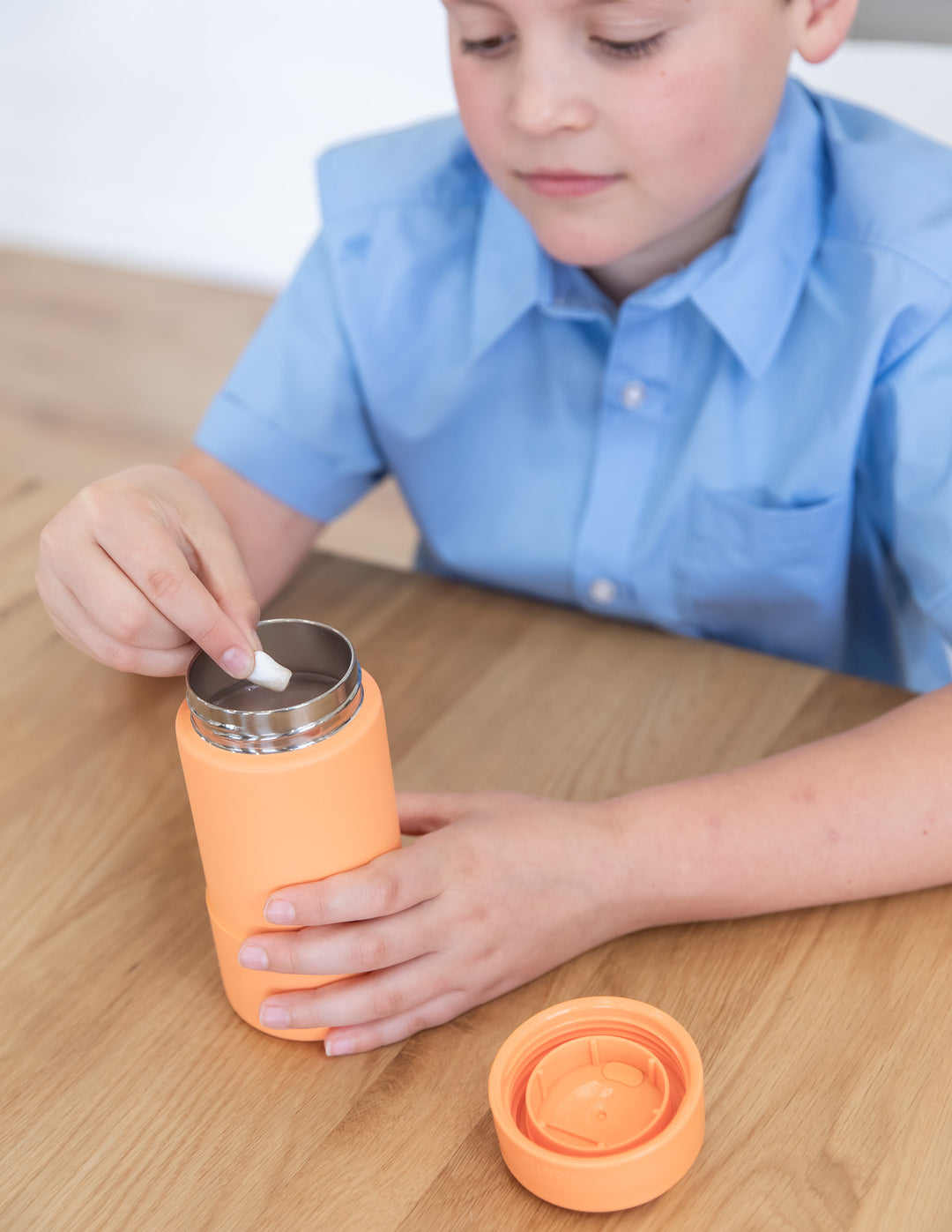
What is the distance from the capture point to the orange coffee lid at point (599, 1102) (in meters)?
0.54

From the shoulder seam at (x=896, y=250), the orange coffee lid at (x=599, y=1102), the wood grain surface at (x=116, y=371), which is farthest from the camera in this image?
the wood grain surface at (x=116, y=371)

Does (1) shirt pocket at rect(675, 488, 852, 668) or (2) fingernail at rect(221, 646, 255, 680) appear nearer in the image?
(2) fingernail at rect(221, 646, 255, 680)

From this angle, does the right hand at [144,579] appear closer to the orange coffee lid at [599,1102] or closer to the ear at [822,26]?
the orange coffee lid at [599,1102]

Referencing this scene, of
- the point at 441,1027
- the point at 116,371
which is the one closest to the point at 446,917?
the point at 441,1027

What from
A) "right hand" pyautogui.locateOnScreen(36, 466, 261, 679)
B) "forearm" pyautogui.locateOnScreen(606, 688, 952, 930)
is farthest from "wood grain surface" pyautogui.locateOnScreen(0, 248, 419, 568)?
"forearm" pyautogui.locateOnScreen(606, 688, 952, 930)

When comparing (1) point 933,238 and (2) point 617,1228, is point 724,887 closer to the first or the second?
(2) point 617,1228

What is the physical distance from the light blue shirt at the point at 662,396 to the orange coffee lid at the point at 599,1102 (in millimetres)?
455

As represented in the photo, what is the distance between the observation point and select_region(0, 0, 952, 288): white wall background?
250 cm

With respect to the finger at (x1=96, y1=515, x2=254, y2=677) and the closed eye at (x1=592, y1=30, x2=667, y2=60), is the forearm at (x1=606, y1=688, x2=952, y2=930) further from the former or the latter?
the closed eye at (x1=592, y1=30, x2=667, y2=60)

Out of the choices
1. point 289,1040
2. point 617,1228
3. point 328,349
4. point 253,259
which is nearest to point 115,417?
point 253,259

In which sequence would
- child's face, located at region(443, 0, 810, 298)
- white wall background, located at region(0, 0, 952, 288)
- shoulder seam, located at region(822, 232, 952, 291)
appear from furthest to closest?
white wall background, located at region(0, 0, 952, 288)
shoulder seam, located at region(822, 232, 952, 291)
child's face, located at region(443, 0, 810, 298)

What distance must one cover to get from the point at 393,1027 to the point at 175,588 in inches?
10.1

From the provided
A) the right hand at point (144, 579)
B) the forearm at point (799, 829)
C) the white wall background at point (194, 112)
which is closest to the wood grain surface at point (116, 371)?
the white wall background at point (194, 112)

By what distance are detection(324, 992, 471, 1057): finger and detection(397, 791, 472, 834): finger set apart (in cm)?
10
